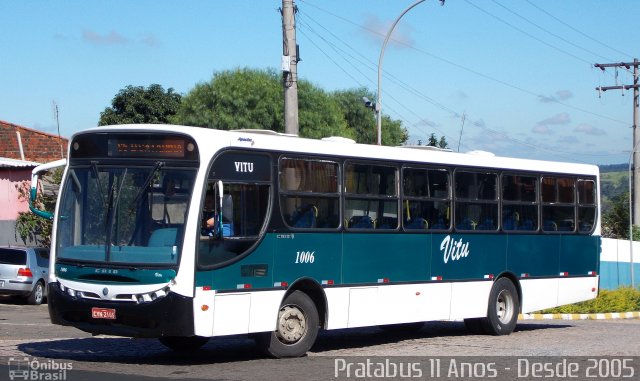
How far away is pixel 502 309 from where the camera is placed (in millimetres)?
18359

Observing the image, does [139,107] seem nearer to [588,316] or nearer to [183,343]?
[588,316]

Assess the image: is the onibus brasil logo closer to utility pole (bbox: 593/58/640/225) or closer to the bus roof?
the bus roof

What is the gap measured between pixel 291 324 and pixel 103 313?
2.69 meters

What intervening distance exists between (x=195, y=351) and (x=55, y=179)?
23.3 meters

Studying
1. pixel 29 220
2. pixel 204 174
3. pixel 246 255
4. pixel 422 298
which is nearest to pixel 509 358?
pixel 422 298

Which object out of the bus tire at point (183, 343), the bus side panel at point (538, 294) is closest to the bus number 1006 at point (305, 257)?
the bus tire at point (183, 343)

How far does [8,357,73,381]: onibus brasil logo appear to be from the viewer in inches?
449

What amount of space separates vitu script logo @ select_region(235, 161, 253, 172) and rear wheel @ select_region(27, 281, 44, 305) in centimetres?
1741

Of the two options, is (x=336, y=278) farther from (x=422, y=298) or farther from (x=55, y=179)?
(x=55, y=179)

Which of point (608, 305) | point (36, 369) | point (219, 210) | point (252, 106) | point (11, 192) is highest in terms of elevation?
point (252, 106)

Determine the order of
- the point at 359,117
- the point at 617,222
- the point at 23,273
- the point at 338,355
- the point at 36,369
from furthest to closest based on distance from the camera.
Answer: the point at 359,117, the point at 617,222, the point at 23,273, the point at 338,355, the point at 36,369

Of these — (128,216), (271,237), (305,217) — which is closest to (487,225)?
(305,217)

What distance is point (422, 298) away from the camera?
16.4 meters

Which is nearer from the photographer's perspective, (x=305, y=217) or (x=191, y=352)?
(x=305, y=217)
